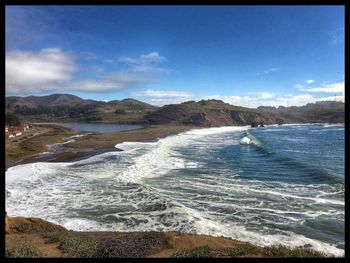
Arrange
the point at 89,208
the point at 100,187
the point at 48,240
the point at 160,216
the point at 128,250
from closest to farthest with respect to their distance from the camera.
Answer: the point at 128,250, the point at 48,240, the point at 160,216, the point at 89,208, the point at 100,187

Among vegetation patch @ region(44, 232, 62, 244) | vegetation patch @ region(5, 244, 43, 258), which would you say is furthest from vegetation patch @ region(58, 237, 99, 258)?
vegetation patch @ region(5, 244, 43, 258)

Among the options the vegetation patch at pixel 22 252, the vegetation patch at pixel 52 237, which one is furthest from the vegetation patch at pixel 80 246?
the vegetation patch at pixel 22 252

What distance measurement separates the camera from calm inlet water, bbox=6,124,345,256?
1666cm

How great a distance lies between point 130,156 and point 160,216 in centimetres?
2518

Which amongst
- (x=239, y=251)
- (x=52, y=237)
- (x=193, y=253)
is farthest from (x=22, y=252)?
(x=239, y=251)

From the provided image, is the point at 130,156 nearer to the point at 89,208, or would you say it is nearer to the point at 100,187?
the point at 100,187

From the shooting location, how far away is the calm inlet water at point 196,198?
54.6 feet

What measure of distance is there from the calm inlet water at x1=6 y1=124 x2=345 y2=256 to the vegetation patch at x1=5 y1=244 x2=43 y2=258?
5005mm

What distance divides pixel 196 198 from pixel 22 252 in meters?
A: 13.0

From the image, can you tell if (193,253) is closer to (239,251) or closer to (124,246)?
(239,251)

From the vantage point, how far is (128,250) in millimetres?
12320

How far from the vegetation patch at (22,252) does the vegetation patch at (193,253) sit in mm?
5162

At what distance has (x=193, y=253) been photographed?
11641 mm
